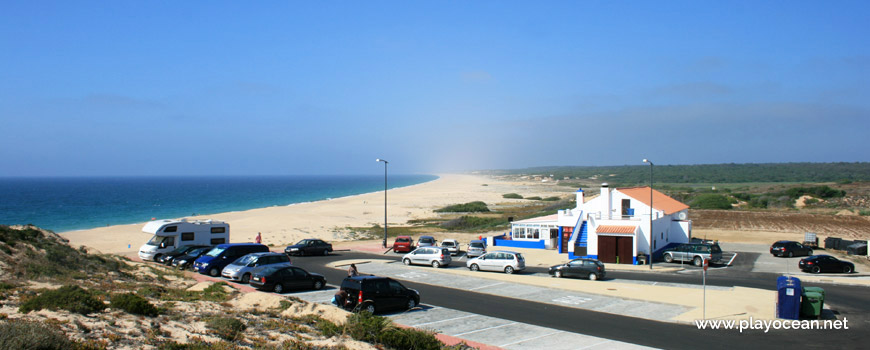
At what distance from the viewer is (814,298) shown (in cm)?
1953

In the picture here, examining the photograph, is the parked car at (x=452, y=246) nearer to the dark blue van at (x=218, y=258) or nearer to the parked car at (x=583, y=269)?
the parked car at (x=583, y=269)

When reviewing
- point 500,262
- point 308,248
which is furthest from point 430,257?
point 308,248

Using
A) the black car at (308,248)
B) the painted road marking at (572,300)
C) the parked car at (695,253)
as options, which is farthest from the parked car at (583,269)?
the black car at (308,248)

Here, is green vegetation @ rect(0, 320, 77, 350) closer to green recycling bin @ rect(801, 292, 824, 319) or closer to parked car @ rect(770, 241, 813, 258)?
green recycling bin @ rect(801, 292, 824, 319)

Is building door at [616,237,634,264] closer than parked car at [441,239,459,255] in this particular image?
Yes

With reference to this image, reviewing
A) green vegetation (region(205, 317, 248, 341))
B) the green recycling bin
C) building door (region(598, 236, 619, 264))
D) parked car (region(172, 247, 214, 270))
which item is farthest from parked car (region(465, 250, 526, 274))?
green vegetation (region(205, 317, 248, 341))

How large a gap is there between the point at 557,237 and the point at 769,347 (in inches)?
1192

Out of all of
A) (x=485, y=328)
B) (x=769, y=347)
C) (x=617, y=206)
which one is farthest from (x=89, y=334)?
(x=617, y=206)

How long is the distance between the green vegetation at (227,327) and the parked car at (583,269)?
20234 mm

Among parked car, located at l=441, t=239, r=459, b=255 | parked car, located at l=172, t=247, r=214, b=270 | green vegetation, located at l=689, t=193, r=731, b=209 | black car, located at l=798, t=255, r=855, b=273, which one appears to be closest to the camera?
parked car, located at l=172, t=247, r=214, b=270

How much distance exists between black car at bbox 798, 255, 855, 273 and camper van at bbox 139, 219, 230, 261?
122 ft

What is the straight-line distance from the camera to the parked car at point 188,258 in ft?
99.6
